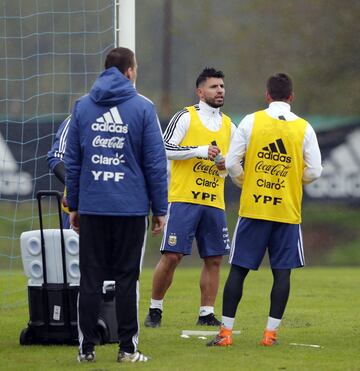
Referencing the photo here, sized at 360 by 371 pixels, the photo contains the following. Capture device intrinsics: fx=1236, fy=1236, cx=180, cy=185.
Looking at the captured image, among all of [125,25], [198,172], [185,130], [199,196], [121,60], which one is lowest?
[199,196]

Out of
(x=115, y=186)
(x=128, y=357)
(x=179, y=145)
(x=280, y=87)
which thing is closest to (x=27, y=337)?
(x=128, y=357)

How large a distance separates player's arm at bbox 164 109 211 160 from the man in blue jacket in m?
1.87

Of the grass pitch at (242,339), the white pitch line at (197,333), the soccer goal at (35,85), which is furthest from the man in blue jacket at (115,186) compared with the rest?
the soccer goal at (35,85)

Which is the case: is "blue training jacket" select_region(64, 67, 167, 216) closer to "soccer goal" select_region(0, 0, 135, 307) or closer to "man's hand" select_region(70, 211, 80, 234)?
"man's hand" select_region(70, 211, 80, 234)

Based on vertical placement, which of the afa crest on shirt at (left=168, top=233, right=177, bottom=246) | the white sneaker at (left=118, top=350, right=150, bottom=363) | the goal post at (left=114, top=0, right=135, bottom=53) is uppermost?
the goal post at (left=114, top=0, right=135, bottom=53)

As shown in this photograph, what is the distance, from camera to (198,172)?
927cm

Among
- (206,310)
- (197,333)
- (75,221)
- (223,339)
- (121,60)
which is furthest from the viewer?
(206,310)

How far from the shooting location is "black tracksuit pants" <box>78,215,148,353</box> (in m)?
7.11

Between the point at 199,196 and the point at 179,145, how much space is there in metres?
0.42

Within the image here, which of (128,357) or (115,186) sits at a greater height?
(115,186)

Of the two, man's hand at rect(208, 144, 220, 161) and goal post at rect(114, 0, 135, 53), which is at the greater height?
goal post at rect(114, 0, 135, 53)

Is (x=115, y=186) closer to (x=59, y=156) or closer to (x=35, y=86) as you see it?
(x=59, y=156)

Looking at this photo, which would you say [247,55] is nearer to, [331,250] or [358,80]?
[358,80]

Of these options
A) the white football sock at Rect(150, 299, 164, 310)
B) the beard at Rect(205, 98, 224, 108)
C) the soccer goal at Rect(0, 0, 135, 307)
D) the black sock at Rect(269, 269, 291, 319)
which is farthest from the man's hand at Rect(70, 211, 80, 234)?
the soccer goal at Rect(0, 0, 135, 307)
